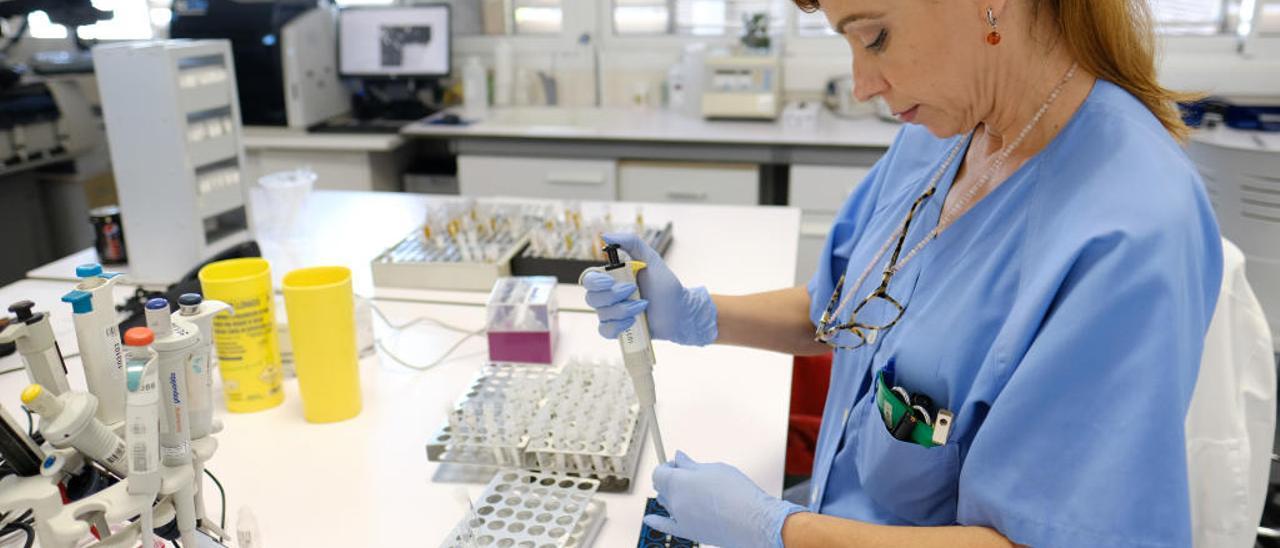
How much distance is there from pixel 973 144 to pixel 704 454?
522 millimetres

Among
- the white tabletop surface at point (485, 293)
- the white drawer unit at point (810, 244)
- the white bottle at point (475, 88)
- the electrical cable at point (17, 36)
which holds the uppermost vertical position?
the electrical cable at point (17, 36)

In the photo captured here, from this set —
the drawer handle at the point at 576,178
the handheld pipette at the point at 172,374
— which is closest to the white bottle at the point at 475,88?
the drawer handle at the point at 576,178

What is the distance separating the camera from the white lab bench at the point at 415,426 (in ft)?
3.46

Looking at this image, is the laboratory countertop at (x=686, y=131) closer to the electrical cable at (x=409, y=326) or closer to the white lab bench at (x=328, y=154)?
the white lab bench at (x=328, y=154)

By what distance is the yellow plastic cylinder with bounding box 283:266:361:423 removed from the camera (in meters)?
1.21

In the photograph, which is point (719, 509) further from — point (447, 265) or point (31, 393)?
point (447, 265)

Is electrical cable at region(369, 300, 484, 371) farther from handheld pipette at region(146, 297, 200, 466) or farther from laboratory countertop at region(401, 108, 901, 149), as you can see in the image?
laboratory countertop at region(401, 108, 901, 149)

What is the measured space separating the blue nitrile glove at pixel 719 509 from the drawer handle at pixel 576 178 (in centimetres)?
235

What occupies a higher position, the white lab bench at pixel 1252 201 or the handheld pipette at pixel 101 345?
the handheld pipette at pixel 101 345

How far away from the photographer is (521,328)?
143 centimetres

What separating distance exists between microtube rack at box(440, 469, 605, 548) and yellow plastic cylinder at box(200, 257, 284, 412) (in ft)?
1.43

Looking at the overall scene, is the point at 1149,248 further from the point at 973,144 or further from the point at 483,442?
the point at 483,442

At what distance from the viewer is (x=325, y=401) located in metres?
1.26

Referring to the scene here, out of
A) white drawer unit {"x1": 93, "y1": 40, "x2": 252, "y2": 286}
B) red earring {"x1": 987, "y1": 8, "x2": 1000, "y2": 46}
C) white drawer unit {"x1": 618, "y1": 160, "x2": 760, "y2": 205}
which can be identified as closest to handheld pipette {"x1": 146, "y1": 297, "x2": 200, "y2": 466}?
red earring {"x1": 987, "y1": 8, "x2": 1000, "y2": 46}
